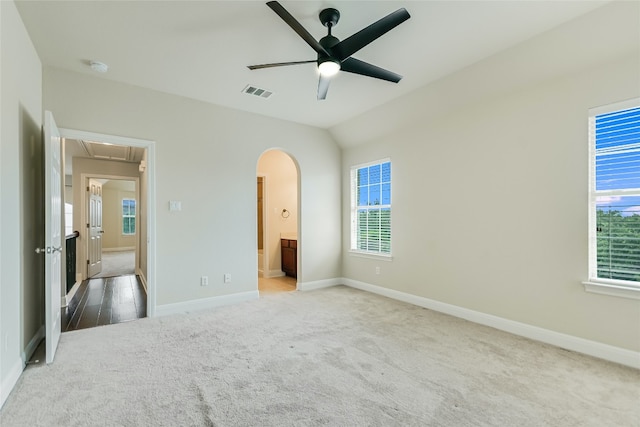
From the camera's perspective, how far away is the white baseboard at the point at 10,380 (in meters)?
1.98

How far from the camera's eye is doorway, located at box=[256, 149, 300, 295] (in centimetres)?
626

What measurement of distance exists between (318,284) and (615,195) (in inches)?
157

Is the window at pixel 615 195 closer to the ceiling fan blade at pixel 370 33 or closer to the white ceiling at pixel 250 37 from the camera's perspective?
the white ceiling at pixel 250 37

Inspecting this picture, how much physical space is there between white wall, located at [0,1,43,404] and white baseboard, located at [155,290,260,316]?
1210 millimetres

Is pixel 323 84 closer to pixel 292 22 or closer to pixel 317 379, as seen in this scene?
pixel 292 22

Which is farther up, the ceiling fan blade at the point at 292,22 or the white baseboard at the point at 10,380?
the ceiling fan blade at the point at 292,22

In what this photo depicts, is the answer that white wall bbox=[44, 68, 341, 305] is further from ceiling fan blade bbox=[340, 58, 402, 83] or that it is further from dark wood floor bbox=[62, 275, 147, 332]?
ceiling fan blade bbox=[340, 58, 402, 83]

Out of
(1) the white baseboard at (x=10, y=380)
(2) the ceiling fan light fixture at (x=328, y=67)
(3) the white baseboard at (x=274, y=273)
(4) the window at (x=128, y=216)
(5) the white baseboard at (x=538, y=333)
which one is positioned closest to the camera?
(1) the white baseboard at (x=10, y=380)

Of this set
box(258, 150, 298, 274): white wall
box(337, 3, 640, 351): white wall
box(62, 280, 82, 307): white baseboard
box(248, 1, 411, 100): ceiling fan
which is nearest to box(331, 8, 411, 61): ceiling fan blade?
box(248, 1, 411, 100): ceiling fan

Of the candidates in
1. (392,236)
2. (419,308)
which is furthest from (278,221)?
(419,308)

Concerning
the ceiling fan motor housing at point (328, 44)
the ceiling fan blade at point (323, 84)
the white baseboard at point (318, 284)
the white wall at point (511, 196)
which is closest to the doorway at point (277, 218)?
the white baseboard at point (318, 284)

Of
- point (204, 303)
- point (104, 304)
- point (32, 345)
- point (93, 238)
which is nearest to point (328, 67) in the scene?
point (204, 303)

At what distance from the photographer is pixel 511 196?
3285 millimetres

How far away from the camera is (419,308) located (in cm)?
407
